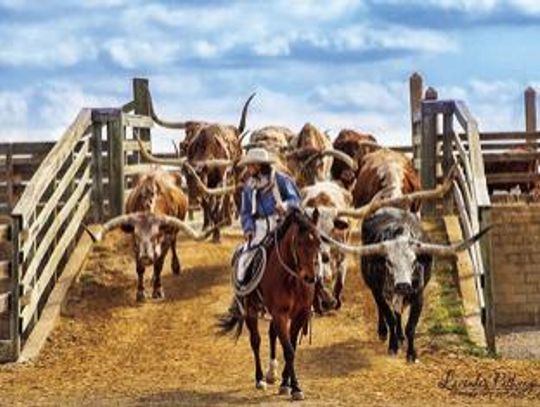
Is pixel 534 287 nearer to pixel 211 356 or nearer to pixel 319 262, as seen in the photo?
pixel 211 356

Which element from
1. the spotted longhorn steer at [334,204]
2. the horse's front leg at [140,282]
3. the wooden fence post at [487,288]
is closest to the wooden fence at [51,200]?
the horse's front leg at [140,282]

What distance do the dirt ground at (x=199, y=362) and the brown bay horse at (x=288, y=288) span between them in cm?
43

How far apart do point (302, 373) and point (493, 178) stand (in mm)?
8339

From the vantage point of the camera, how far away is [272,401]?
11.3 meters

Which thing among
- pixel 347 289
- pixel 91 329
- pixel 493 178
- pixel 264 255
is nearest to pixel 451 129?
pixel 493 178

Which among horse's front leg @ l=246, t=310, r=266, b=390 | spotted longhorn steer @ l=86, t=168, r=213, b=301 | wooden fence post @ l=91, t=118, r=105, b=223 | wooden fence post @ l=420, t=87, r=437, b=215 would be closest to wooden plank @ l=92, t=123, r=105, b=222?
wooden fence post @ l=91, t=118, r=105, b=223

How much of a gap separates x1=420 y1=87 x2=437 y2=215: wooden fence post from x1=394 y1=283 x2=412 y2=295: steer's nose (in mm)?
6029

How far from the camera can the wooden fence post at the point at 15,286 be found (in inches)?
561

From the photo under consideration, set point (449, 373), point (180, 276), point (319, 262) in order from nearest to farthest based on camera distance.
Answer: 1. point (319, 262)
2. point (449, 373)
3. point (180, 276)

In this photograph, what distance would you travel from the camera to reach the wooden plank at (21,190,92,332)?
14.7 m

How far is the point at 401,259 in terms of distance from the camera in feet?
43.1

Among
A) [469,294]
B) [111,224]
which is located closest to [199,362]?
[111,224]

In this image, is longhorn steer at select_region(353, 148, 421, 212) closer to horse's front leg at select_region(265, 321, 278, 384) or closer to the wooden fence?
the wooden fence

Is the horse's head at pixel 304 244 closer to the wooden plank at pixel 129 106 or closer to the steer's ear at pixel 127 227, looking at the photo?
the steer's ear at pixel 127 227
